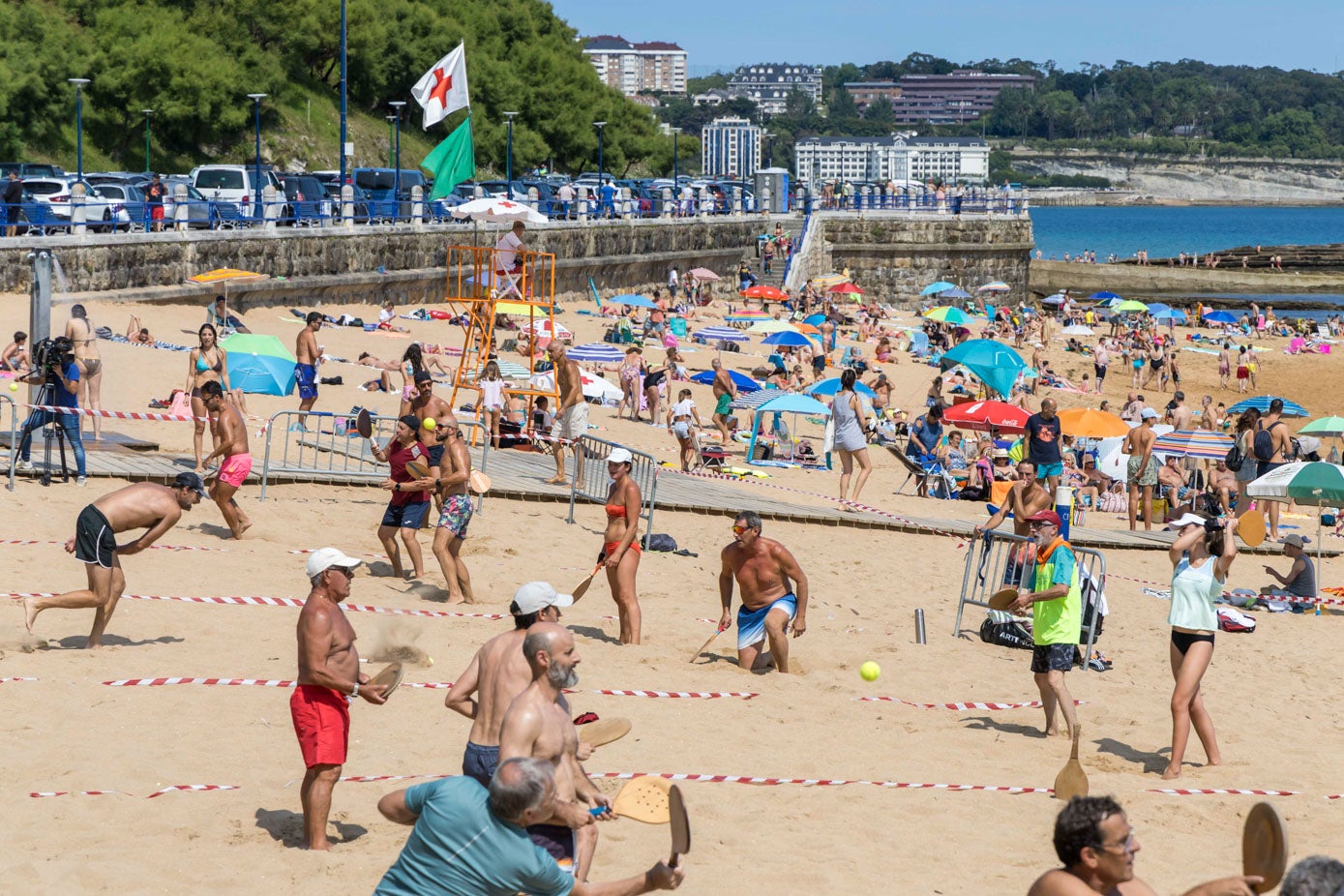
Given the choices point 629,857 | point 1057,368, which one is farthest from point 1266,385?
point 629,857

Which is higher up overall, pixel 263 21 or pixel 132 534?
pixel 263 21

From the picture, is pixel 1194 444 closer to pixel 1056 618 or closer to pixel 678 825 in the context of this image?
pixel 1056 618

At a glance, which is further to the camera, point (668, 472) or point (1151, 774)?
point (668, 472)

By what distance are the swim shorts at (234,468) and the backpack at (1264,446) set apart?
32.5ft

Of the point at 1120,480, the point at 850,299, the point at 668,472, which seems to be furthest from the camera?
the point at 850,299

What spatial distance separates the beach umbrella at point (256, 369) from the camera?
48.4 ft

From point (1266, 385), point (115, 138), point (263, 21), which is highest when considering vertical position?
point (263, 21)

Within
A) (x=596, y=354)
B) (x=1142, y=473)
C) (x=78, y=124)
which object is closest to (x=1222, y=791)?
(x=1142, y=473)

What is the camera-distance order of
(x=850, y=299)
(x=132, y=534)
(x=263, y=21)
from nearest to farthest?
(x=132, y=534)
(x=850, y=299)
(x=263, y=21)

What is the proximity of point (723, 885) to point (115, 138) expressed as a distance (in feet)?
130

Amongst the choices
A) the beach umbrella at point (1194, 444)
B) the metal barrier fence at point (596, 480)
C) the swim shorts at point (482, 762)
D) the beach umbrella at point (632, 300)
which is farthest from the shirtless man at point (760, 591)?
the beach umbrella at point (632, 300)

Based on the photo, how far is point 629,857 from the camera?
252 inches

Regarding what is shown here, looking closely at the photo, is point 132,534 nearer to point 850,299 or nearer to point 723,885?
point 723,885

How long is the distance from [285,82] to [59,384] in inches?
1505
